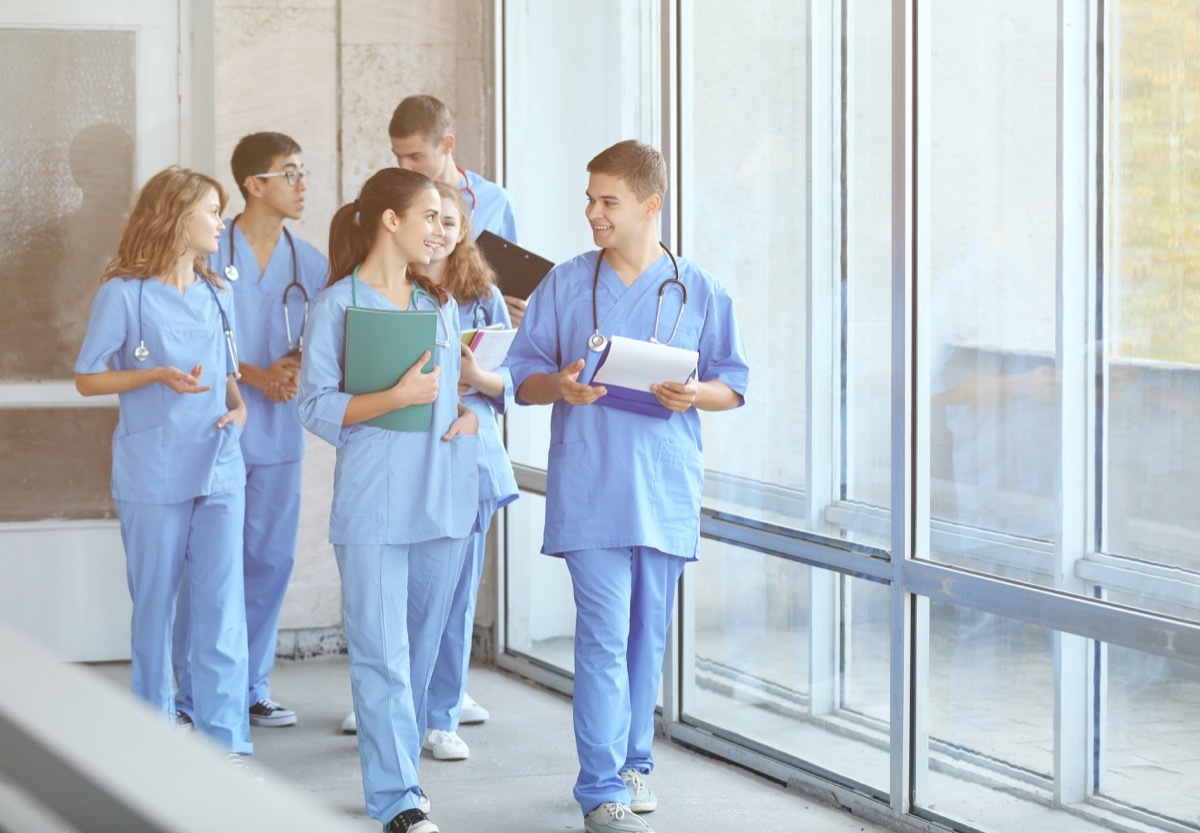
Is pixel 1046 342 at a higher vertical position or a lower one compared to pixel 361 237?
lower

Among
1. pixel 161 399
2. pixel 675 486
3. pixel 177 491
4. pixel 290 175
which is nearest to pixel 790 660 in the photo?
pixel 675 486

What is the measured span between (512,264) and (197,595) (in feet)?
3.62

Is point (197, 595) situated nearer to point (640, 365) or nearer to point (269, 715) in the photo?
point (269, 715)

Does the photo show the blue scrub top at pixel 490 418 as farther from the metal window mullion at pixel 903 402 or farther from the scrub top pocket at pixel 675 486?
the metal window mullion at pixel 903 402

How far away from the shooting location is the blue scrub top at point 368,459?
2910mm

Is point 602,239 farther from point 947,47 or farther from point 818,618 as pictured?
point 818,618

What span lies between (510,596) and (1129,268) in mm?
2508

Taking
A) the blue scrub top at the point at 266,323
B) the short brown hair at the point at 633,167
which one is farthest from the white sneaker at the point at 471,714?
the short brown hair at the point at 633,167

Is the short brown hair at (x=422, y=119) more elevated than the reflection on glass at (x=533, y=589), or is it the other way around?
the short brown hair at (x=422, y=119)

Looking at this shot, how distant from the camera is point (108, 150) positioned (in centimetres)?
463

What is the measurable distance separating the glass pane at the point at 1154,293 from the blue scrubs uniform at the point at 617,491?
81cm

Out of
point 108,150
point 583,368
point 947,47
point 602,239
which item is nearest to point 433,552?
point 583,368

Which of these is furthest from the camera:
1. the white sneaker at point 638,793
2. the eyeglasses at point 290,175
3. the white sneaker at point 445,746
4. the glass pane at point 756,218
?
the eyeglasses at point 290,175

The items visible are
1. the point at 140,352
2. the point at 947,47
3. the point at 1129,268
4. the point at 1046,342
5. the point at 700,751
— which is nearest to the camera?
the point at 1129,268
